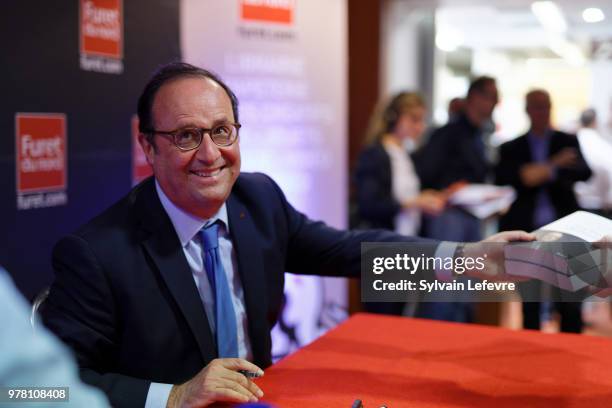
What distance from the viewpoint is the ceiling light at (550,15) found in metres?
6.39

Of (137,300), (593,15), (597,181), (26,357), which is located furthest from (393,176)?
(26,357)

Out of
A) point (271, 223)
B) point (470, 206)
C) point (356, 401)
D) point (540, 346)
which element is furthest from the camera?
point (470, 206)

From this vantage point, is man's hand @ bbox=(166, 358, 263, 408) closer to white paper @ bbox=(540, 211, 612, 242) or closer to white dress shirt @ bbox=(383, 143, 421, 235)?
white paper @ bbox=(540, 211, 612, 242)

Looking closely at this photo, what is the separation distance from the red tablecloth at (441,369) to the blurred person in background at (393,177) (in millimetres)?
2280

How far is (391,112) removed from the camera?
4672 millimetres

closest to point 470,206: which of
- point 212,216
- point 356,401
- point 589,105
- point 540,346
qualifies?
point 589,105

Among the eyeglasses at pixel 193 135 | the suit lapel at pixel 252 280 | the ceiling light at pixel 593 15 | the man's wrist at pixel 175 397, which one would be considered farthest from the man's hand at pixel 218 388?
the ceiling light at pixel 593 15

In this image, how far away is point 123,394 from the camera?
1.60 m

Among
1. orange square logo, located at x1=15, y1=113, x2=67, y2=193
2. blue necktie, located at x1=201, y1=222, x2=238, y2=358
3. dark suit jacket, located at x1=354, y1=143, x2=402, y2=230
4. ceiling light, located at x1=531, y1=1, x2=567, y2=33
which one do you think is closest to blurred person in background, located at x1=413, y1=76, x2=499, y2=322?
dark suit jacket, located at x1=354, y1=143, x2=402, y2=230

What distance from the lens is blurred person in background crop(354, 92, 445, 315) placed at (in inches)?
178

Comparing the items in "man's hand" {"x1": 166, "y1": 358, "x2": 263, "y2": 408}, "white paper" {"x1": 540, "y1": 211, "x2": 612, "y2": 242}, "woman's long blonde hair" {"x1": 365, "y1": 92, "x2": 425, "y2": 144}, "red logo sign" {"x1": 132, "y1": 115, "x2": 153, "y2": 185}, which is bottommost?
"man's hand" {"x1": 166, "y1": 358, "x2": 263, "y2": 408}

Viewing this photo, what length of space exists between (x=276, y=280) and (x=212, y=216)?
0.99ft

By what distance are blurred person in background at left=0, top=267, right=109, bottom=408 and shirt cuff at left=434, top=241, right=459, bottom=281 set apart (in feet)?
4.63

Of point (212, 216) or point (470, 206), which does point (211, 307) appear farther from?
point (470, 206)
